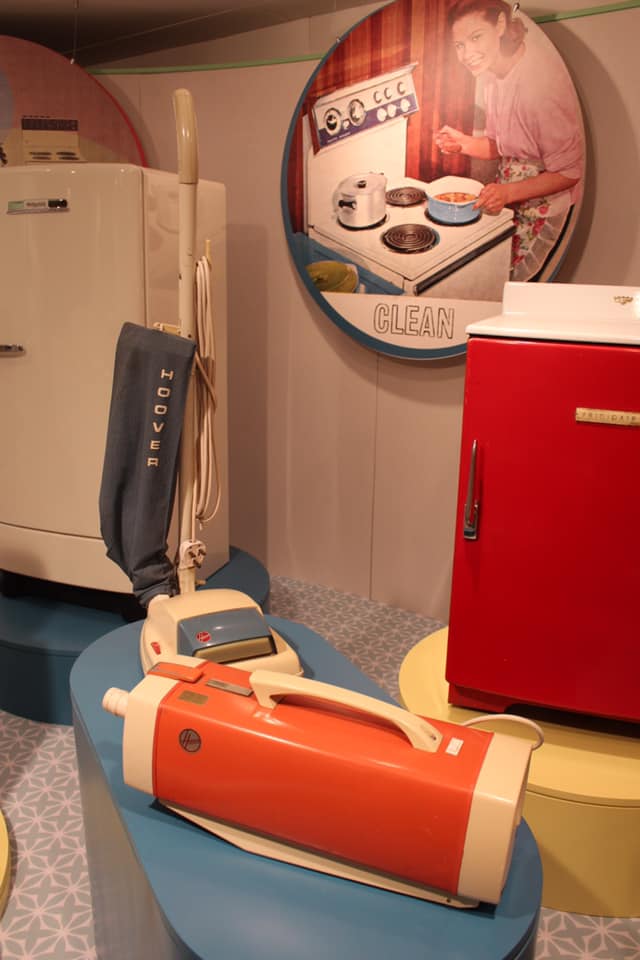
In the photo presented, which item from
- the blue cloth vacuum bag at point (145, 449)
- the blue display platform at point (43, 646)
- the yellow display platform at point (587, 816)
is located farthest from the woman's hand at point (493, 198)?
the yellow display platform at point (587, 816)

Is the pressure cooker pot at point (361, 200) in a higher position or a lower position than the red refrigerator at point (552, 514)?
higher

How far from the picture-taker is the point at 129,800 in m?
1.15

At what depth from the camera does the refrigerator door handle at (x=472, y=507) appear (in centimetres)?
167

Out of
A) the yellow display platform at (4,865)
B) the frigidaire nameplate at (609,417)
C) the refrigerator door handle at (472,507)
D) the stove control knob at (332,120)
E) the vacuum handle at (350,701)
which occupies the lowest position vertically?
the yellow display platform at (4,865)

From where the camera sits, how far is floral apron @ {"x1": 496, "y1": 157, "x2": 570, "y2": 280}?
231cm

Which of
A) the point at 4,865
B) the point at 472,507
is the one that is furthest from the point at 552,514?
the point at 4,865

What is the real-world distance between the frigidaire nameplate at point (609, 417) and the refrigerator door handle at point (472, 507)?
21 centimetres

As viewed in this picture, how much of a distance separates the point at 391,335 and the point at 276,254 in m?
0.58

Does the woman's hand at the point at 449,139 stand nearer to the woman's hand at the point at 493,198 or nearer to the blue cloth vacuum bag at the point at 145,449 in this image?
the woman's hand at the point at 493,198

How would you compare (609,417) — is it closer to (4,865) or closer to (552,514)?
(552,514)

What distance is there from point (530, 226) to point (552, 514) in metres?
1.07

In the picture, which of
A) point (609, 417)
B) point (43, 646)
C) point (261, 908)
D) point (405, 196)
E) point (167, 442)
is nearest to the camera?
point (261, 908)

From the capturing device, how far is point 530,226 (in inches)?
92.4

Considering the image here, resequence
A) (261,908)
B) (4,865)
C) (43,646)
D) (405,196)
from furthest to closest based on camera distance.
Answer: (405,196) < (43,646) < (4,865) < (261,908)
